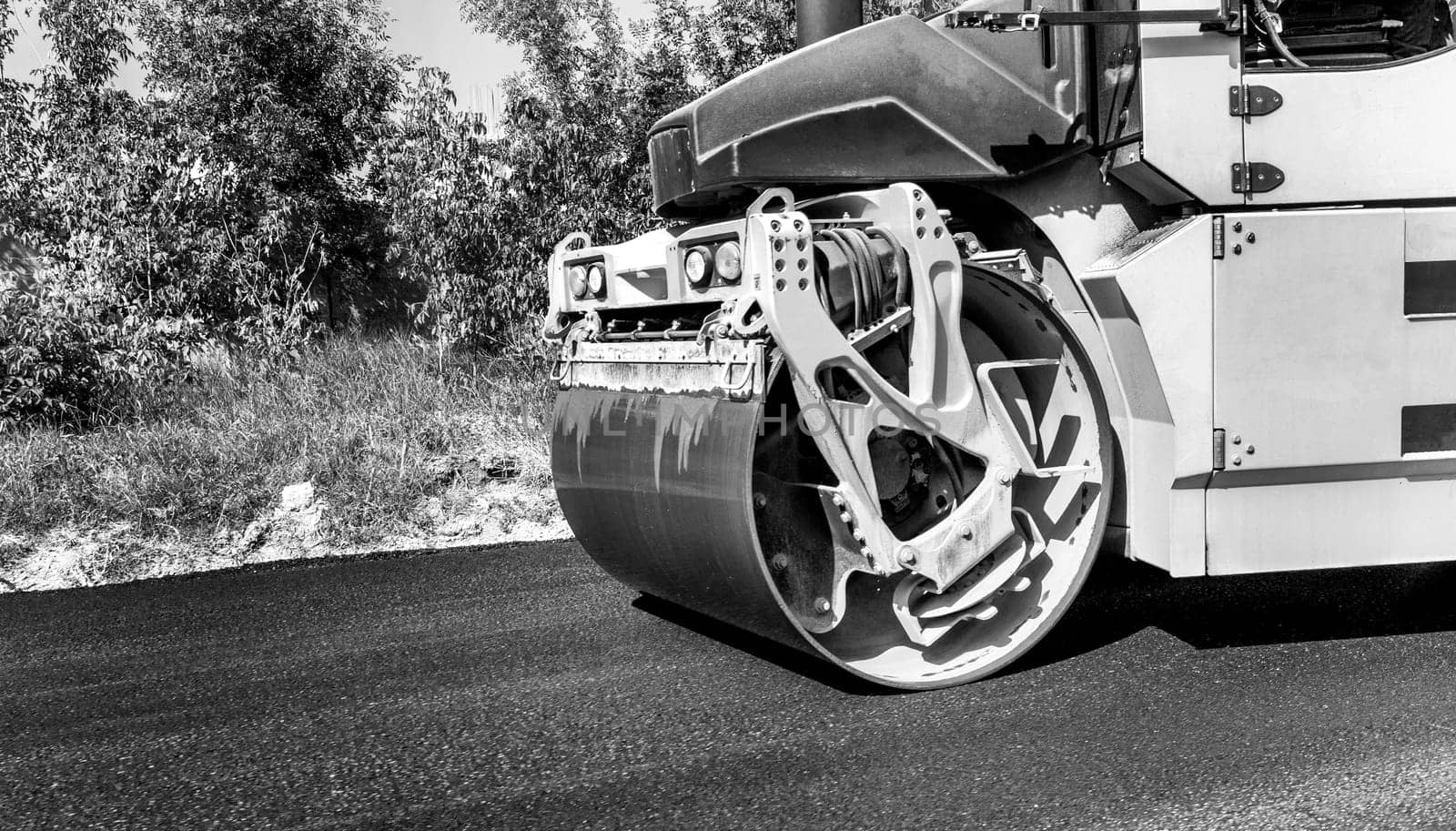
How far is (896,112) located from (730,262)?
690 millimetres

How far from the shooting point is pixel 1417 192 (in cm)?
362

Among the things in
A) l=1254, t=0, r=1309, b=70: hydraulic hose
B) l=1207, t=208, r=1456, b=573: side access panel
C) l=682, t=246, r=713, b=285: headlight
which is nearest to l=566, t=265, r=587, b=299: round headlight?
l=682, t=246, r=713, b=285: headlight

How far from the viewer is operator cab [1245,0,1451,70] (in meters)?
3.81

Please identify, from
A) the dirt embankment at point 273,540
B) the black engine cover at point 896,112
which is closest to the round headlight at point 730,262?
the black engine cover at point 896,112

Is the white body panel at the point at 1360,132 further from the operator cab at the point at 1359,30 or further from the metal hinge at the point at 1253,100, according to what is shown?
the operator cab at the point at 1359,30

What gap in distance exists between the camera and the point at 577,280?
422 cm

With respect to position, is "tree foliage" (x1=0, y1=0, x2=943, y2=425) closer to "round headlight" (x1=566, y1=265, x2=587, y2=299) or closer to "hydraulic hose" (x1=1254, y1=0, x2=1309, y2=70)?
"round headlight" (x1=566, y1=265, x2=587, y2=299)

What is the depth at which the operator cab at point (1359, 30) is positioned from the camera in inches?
150

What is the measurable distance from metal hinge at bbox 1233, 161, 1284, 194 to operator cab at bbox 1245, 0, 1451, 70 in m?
0.42

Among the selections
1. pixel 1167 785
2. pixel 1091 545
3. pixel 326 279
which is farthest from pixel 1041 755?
pixel 326 279

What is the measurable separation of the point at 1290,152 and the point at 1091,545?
115cm

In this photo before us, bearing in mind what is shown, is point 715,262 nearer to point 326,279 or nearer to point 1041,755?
point 1041,755

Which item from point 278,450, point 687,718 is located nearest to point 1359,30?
point 687,718

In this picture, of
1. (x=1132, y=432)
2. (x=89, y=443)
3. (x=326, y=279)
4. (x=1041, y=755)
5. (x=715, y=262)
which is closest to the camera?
(x=1041, y=755)
